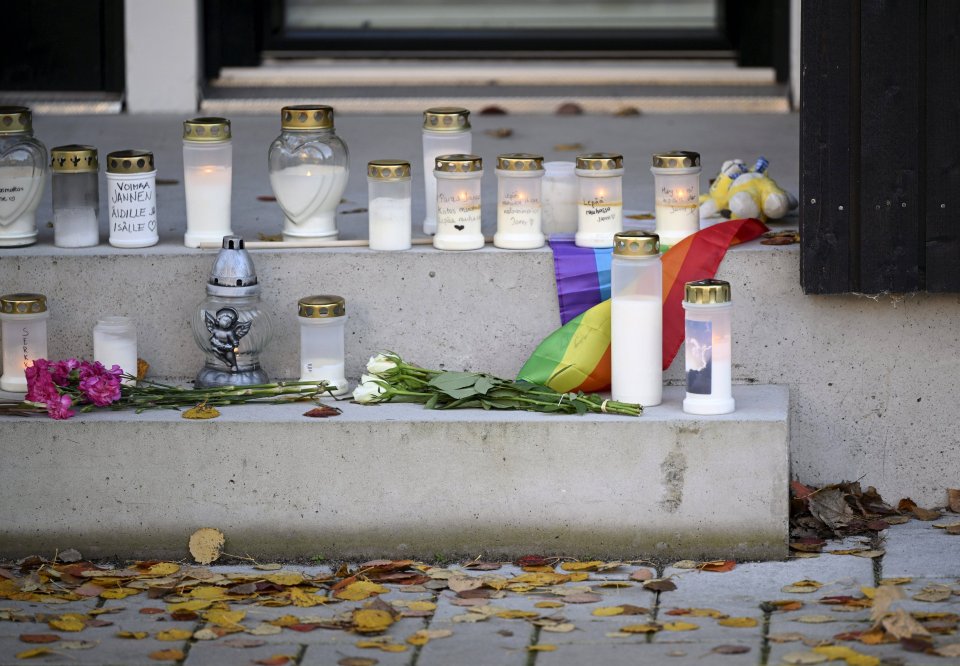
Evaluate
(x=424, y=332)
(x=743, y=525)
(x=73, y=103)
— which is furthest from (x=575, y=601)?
(x=73, y=103)

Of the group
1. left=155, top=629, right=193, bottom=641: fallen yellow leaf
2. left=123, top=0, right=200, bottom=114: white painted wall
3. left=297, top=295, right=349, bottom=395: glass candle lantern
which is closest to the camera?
left=155, top=629, right=193, bottom=641: fallen yellow leaf

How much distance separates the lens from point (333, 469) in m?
3.56

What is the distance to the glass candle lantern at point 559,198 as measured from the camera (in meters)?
4.09

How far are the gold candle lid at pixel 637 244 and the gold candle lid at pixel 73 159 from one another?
1.36 meters

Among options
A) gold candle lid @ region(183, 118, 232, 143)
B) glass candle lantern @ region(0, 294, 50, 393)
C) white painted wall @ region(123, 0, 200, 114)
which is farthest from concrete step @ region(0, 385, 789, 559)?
white painted wall @ region(123, 0, 200, 114)

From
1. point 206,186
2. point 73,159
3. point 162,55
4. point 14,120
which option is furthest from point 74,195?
point 162,55

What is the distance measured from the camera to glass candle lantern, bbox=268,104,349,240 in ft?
13.0

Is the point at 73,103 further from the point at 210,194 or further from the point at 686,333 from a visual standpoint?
the point at 686,333

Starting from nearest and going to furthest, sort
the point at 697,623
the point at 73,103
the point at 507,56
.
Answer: the point at 697,623, the point at 73,103, the point at 507,56

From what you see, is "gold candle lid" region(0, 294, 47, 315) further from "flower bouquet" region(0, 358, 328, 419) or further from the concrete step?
the concrete step

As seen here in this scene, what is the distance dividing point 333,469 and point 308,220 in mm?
740

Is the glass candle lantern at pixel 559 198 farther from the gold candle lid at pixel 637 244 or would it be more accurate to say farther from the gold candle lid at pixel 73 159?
the gold candle lid at pixel 73 159

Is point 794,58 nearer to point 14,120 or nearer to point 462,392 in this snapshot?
point 462,392

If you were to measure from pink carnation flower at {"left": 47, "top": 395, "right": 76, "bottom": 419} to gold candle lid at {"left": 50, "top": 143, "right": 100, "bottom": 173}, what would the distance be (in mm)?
676
